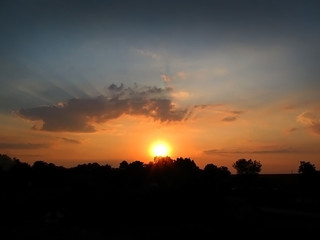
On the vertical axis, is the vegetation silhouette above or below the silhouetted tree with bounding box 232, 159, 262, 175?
below

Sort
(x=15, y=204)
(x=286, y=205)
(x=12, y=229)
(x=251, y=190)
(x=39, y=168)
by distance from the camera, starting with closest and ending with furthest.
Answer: (x=12, y=229) → (x=15, y=204) → (x=286, y=205) → (x=251, y=190) → (x=39, y=168)

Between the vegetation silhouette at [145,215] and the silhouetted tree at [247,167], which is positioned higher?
the silhouetted tree at [247,167]

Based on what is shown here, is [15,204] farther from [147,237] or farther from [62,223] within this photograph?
[147,237]

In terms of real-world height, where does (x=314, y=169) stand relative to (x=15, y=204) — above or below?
above

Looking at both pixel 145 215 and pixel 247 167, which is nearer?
pixel 145 215

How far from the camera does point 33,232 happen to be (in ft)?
127

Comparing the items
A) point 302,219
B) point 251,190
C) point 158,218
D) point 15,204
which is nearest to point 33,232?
point 158,218

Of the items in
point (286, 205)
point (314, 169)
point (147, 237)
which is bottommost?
point (147, 237)

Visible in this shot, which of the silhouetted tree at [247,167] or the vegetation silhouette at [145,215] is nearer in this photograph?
the vegetation silhouette at [145,215]

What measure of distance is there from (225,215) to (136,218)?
1018 cm

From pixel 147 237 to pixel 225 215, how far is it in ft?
39.1

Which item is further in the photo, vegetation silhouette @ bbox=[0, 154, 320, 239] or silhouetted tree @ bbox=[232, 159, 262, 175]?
silhouetted tree @ bbox=[232, 159, 262, 175]

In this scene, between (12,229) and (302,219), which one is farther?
(302,219)

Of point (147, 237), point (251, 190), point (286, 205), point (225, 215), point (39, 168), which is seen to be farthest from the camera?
point (39, 168)
